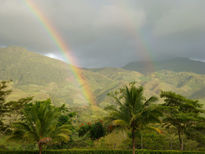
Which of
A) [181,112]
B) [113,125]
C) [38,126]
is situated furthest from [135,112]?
[181,112]

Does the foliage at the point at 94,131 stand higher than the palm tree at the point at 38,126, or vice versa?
the palm tree at the point at 38,126

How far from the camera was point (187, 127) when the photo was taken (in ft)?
111

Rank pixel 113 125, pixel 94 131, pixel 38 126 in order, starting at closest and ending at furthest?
pixel 38 126, pixel 113 125, pixel 94 131

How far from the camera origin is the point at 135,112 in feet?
66.4

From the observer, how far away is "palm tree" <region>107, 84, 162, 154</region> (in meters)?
19.8

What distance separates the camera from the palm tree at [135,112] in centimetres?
1975

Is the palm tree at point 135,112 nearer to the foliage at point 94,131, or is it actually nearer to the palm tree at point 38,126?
the palm tree at point 38,126

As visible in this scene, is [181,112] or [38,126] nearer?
[38,126]

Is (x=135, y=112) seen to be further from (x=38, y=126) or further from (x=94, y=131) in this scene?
(x=94, y=131)

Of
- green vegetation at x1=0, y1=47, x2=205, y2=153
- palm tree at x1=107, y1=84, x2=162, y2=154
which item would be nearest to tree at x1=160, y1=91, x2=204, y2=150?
green vegetation at x1=0, y1=47, x2=205, y2=153

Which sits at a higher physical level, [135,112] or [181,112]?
[135,112]

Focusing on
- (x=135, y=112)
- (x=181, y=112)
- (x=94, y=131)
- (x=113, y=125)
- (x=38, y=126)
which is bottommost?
(x=94, y=131)

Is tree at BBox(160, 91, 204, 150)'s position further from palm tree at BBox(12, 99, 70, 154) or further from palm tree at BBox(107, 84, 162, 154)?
palm tree at BBox(12, 99, 70, 154)

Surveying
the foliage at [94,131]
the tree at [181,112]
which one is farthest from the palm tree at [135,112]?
the foliage at [94,131]
